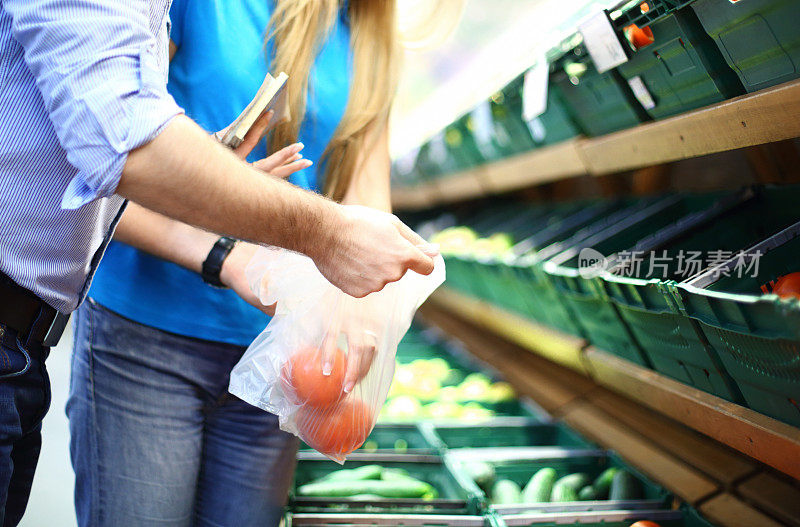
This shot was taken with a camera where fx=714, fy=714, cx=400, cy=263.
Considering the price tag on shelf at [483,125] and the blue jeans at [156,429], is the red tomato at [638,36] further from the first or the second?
the price tag on shelf at [483,125]

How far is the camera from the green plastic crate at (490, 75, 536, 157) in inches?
99.7

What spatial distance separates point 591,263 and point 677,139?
60cm

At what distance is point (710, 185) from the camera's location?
2.12 meters

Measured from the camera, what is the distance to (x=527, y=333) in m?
2.65

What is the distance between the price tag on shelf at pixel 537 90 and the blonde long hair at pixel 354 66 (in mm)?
673

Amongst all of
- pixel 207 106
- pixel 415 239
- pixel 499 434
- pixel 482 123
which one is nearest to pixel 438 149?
pixel 482 123

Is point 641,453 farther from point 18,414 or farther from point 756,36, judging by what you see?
point 18,414

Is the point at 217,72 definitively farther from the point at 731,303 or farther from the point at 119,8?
the point at 731,303

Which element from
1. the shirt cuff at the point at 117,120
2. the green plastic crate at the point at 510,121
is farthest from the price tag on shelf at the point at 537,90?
the shirt cuff at the point at 117,120

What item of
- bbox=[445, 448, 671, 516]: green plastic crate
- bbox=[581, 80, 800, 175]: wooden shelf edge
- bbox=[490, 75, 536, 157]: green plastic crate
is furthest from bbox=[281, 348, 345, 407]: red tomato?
bbox=[490, 75, 536, 157]: green plastic crate

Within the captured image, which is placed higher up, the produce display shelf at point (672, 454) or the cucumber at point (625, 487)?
the cucumber at point (625, 487)

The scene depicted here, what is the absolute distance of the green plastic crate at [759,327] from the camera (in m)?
1.11

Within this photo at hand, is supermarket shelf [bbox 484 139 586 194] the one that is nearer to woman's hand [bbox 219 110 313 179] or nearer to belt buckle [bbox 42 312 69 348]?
woman's hand [bbox 219 110 313 179]

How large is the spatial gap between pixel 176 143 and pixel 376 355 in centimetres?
56
